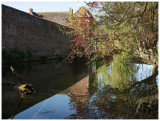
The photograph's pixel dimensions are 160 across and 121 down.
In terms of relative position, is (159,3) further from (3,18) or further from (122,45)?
(3,18)

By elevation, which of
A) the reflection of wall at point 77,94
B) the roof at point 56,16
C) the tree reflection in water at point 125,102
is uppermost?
the roof at point 56,16

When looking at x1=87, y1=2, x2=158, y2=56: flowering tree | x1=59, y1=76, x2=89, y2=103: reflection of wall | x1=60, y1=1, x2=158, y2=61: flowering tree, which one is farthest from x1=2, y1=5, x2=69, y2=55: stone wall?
x1=59, y1=76, x2=89, y2=103: reflection of wall

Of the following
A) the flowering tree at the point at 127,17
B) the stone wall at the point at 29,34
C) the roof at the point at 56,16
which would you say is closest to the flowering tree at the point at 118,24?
the flowering tree at the point at 127,17

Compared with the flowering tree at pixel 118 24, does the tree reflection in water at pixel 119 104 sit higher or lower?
lower

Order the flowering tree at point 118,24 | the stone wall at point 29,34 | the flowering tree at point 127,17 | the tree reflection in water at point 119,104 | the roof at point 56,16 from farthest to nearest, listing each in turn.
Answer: the roof at point 56,16 < the stone wall at point 29,34 < the flowering tree at point 118,24 < the flowering tree at point 127,17 < the tree reflection in water at point 119,104

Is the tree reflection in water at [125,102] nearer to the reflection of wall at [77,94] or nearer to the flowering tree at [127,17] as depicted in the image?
the reflection of wall at [77,94]

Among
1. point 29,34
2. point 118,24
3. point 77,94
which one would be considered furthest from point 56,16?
point 77,94

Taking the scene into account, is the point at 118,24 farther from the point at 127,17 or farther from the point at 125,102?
the point at 125,102

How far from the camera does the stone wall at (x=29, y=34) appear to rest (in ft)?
37.7

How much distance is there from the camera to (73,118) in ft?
9.01

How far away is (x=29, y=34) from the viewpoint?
13.6m

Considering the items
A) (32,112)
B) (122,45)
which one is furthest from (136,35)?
(32,112)

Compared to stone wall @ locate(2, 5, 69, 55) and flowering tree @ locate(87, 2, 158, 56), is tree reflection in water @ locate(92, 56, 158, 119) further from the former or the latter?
stone wall @ locate(2, 5, 69, 55)

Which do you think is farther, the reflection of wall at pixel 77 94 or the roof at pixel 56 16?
the roof at pixel 56 16
